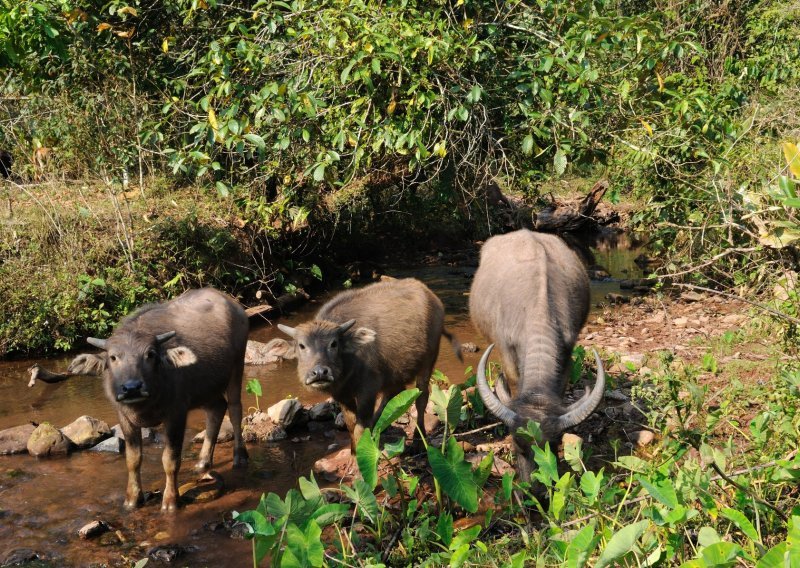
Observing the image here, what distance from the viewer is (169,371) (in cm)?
512

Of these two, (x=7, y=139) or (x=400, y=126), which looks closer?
(x=400, y=126)

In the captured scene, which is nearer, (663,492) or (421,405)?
(663,492)

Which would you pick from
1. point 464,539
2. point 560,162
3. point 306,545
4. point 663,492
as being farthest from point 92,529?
point 560,162

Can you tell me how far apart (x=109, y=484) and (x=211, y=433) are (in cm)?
79

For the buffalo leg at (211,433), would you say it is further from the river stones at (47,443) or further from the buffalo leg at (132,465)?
the river stones at (47,443)

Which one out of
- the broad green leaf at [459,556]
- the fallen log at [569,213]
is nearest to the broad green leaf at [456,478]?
the broad green leaf at [459,556]

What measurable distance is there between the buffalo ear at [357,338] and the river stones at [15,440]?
2.81 m

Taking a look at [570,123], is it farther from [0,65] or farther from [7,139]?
[7,139]

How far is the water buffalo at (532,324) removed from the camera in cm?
431

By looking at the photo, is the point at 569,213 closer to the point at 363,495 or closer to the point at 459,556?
the point at 363,495

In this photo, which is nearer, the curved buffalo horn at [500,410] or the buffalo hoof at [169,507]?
the curved buffalo horn at [500,410]

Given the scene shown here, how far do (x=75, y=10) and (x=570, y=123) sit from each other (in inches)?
212

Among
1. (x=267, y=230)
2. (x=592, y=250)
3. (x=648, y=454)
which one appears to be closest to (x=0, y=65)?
(x=267, y=230)

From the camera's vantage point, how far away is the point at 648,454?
5.03 meters
